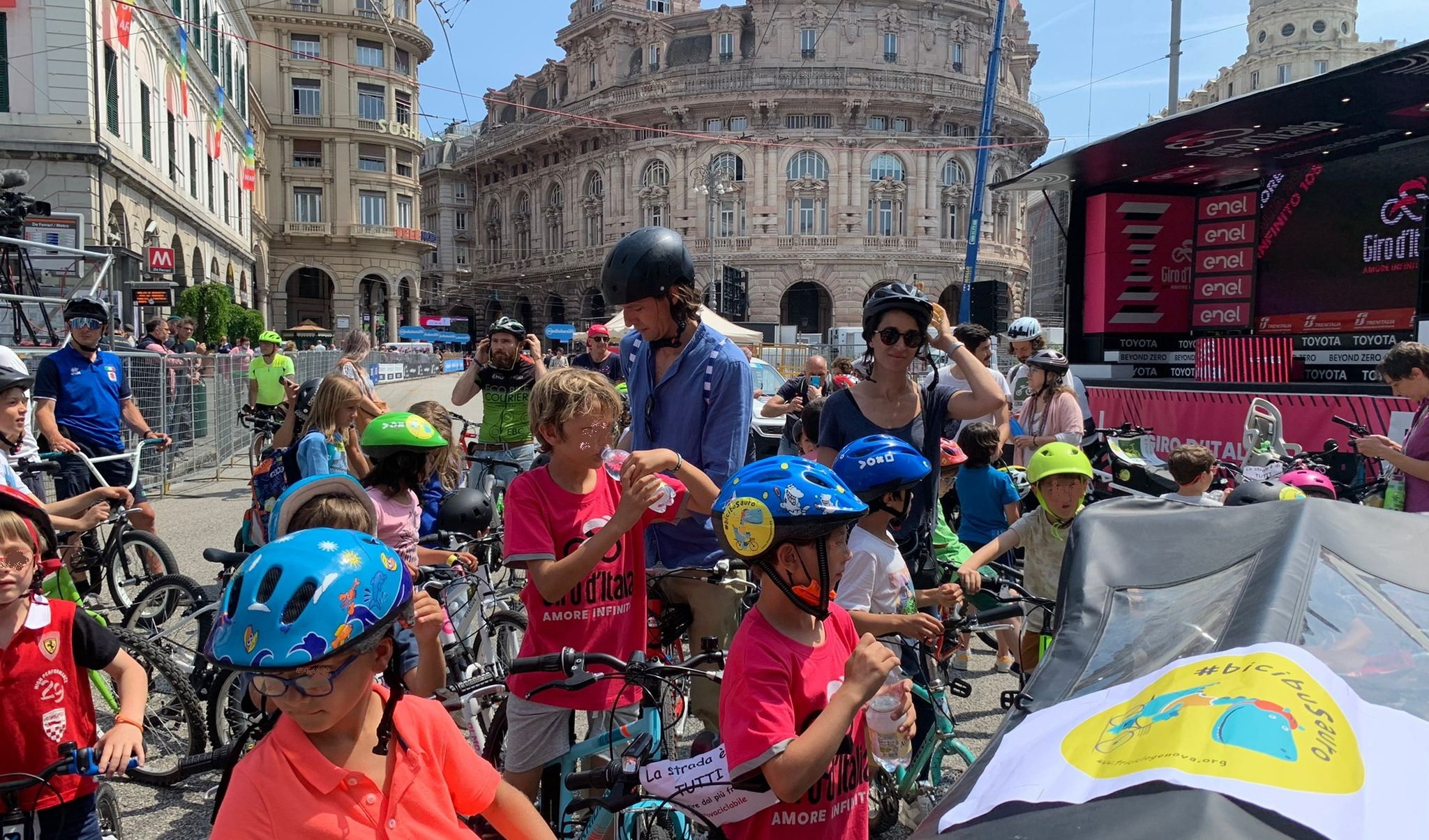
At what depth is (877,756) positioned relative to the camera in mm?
2607

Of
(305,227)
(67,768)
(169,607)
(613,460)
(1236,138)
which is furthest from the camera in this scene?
(305,227)

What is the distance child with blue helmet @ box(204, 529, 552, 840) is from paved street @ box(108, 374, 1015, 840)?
2353 millimetres

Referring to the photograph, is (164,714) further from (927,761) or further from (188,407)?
(188,407)

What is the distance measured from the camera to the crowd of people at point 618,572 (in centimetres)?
166

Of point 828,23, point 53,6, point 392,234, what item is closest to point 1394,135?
point 53,6

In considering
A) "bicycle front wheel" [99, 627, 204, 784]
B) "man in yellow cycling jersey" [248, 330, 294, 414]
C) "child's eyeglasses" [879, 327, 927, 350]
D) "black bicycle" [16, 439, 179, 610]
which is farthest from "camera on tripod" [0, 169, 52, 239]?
"child's eyeglasses" [879, 327, 927, 350]

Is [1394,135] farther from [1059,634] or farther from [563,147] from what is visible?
[563,147]

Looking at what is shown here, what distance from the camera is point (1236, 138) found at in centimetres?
1347

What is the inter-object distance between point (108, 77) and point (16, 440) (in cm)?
2178

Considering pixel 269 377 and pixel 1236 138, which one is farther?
pixel 1236 138

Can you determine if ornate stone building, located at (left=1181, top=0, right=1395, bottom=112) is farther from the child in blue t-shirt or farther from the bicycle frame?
the bicycle frame

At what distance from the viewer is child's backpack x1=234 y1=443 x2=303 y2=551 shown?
4914 mm

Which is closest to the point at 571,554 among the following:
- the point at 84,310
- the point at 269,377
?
the point at 84,310

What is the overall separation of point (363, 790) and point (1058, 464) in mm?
3141
